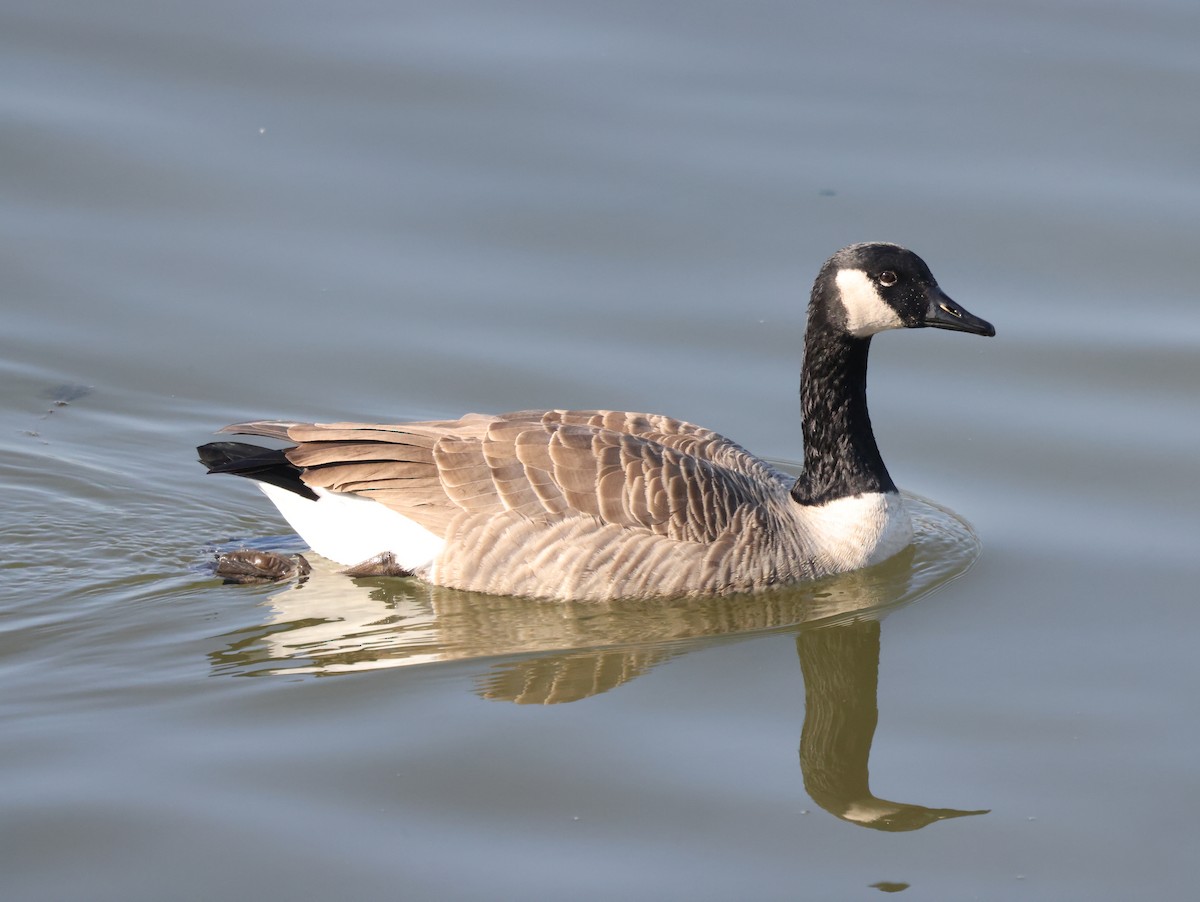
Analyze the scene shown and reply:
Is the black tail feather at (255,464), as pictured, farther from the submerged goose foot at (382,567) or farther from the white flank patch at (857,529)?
the white flank patch at (857,529)

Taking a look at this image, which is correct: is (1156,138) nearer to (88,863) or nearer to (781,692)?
(781,692)

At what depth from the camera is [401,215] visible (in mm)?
12828

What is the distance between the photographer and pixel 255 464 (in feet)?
29.9

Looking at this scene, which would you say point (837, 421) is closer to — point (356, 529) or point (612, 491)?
point (612, 491)

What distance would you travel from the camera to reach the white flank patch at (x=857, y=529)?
9453 mm

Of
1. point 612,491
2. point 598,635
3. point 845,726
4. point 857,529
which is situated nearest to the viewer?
point 845,726

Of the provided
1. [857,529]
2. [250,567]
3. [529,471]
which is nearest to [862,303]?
[857,529]

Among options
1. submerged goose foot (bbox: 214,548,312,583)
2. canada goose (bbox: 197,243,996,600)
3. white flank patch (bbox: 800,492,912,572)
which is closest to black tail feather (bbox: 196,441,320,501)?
canada goose (bbox: 197,243,996,600)

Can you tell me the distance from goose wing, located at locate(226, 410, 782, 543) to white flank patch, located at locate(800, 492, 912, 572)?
0.36 metres

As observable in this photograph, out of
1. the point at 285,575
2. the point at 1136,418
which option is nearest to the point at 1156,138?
the point at 1136,418

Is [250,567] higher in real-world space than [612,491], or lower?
lower

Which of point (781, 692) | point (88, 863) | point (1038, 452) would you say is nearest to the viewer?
point (88, 863)

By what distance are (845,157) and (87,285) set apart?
5.76 metres

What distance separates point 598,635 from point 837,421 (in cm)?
197
